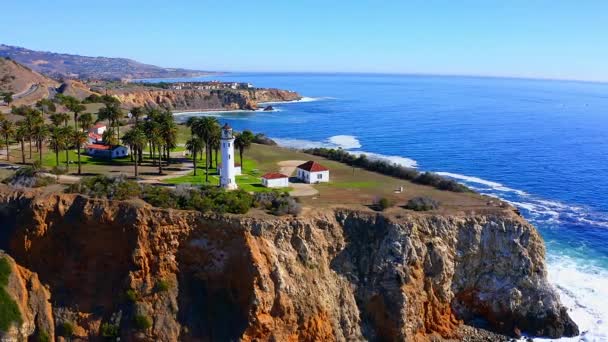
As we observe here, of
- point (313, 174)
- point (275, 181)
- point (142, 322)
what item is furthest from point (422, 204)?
point (142, 322)

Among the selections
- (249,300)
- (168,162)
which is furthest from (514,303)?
(168,162)

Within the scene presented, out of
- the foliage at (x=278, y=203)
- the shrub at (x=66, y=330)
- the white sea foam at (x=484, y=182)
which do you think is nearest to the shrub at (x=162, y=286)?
the shrub at (x=66, y=330)

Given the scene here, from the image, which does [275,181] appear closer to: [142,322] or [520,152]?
[142,322]

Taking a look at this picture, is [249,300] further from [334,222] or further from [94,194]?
[94,194]

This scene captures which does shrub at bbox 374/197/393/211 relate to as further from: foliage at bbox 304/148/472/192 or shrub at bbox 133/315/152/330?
shrub at bbox 133/315/152/330

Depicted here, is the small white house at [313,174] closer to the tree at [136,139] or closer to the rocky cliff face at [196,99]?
the tree at [136,139]

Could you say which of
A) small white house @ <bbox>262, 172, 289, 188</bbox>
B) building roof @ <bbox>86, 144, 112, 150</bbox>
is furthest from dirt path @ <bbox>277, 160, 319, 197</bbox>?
building roof @ <bbox>86, 144, 112, 150</bbox>

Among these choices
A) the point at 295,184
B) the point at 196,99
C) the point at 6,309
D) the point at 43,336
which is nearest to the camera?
the point at 6,309
